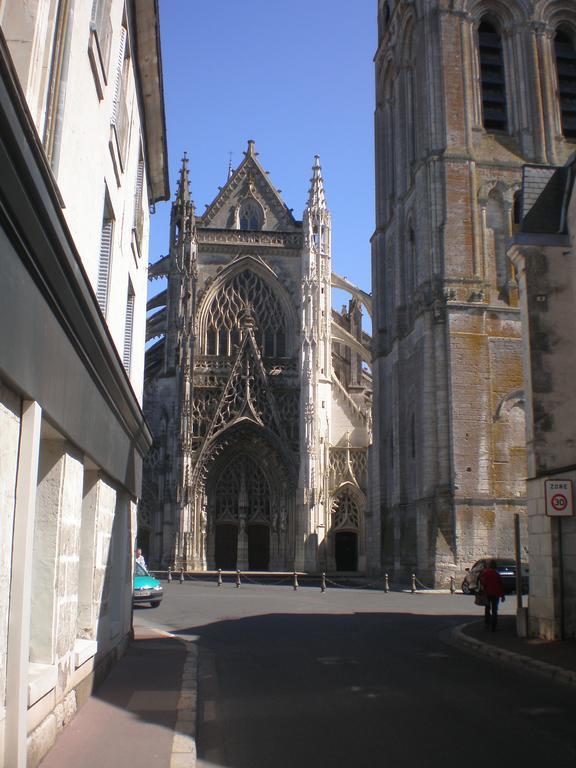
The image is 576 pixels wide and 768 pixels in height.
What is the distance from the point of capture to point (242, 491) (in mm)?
41188

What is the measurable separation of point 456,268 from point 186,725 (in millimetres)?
25486

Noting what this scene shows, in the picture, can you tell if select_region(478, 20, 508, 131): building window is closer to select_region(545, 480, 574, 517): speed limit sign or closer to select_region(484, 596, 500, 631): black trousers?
select_region(545, 480, 574, 517): speed limit sign

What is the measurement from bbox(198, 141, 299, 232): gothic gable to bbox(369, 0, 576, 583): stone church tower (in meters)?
10.6

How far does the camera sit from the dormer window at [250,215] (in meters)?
47.7

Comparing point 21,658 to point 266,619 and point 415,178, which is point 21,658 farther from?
point 415,178

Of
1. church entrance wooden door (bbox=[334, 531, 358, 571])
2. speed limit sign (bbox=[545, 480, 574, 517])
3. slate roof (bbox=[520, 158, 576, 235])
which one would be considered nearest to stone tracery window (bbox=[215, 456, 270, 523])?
church entrance wooden door (bbox=[334, 531, 358, 571])

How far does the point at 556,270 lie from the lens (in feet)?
51.0

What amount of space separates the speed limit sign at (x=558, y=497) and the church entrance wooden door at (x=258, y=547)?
29085mm

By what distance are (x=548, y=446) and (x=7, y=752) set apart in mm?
11998

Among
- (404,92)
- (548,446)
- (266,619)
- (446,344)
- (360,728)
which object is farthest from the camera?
(404,92)

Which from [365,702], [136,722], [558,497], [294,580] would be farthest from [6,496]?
[294,580]

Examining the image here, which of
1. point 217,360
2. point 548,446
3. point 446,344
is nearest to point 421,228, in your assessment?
point 446,344

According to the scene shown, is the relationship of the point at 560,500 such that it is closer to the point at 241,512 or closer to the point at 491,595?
the point at 491,595

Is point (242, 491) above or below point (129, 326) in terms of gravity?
below
